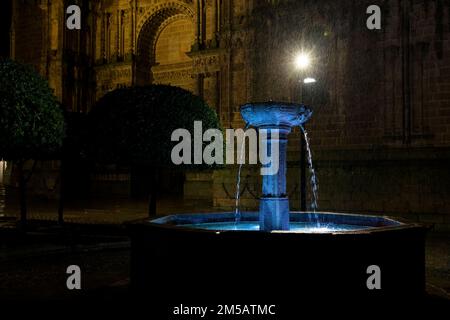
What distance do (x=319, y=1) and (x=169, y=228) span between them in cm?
1339

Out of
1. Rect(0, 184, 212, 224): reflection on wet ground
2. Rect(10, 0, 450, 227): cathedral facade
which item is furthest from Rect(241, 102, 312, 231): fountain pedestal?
Rect(0, 184, 212, 224): reflection on wet ground

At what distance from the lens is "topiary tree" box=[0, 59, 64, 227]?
32.3 feet

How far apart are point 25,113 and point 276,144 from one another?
621 centimetres

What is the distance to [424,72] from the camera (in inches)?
572

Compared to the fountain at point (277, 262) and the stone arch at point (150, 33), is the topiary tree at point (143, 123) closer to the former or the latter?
the fountain at point (277, 262)

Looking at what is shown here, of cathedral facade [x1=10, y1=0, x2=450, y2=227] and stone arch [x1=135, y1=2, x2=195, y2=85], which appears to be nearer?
cathedral facade [x1=10, y1=0, x2=450, y2=227]

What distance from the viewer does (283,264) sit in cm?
444

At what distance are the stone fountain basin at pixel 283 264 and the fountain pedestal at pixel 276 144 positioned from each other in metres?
1.48

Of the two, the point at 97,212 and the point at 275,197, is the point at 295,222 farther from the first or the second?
the point at 97,212

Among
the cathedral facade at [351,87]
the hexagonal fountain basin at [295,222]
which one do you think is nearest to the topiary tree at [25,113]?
the hexagonal fountain basin at [295,222]

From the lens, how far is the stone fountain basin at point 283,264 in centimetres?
443

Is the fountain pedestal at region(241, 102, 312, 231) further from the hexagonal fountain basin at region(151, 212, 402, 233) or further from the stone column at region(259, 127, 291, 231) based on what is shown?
the hexagonal fountain basin at region(151, 212, 402, 233)

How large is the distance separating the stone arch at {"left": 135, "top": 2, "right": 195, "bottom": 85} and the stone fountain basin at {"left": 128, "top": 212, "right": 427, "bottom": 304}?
21.2 m
